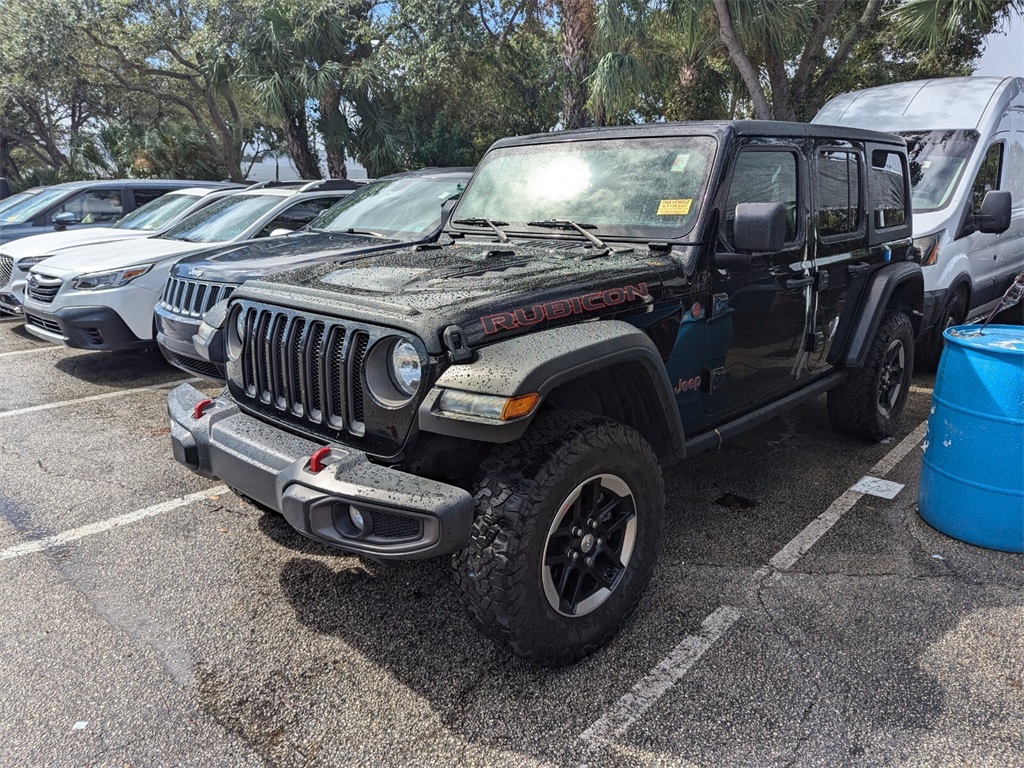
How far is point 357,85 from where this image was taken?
14.2m

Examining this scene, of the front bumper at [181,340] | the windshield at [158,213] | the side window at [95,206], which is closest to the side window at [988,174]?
the front bumper at [181,340]

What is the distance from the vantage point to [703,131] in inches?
135

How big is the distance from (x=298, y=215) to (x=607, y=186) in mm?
4699

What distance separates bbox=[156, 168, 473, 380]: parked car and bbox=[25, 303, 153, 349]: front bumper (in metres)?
0.82

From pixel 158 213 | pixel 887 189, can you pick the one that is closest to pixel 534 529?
pixel 887 189

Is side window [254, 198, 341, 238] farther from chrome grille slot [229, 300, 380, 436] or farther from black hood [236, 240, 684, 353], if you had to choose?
chrome grille slot [229, 300, 380, 436]

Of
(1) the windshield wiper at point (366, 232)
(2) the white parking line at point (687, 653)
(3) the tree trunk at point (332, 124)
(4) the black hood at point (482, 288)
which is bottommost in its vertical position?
(2) the white parking line at point (687, 653)

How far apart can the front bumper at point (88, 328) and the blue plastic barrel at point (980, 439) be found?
6.13 m

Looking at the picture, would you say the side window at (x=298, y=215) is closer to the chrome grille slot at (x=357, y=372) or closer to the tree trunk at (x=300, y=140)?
the chrome grille slot at (x=357, y=372)

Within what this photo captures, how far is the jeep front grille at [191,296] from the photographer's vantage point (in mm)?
5328

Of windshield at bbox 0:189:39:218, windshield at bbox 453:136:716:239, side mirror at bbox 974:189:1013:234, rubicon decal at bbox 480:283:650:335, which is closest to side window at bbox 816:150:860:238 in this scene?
windshield at bbox 453:136:716:239

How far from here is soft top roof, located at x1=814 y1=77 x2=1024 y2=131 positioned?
6582 mm

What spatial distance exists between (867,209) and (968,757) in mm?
3119

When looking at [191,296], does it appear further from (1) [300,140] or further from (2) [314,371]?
(1) [300,140]
